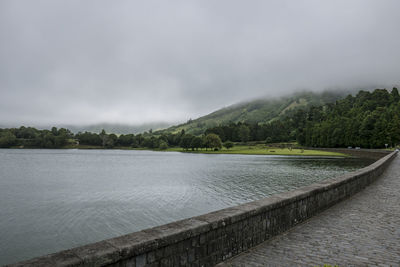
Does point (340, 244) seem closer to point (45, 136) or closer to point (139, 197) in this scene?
point (139, 197)

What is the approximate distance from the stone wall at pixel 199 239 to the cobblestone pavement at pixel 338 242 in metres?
0.28

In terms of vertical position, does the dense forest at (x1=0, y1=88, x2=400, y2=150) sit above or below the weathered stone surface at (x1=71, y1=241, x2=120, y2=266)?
above

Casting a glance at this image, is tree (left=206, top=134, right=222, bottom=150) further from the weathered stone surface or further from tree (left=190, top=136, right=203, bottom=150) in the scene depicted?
the weathered stone surface

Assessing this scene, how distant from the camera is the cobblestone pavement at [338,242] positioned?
5.20 m

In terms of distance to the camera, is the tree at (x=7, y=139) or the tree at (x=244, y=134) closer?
the tree at (x=244, y=134)

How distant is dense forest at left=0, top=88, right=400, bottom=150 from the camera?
282 feet

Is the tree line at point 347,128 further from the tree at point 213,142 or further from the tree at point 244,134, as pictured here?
the tree at point 213,142

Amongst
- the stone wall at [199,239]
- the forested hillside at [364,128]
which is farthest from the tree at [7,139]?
the stone wall at [199,239]

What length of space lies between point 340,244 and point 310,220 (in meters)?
1.93

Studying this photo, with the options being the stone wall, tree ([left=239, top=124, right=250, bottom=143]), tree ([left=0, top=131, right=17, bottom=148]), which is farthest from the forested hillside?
tree ([left=0, top=131, right=17, bottom=148])

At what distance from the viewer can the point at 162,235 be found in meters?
4.23

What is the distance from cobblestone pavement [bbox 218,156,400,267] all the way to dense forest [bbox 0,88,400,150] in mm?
86473

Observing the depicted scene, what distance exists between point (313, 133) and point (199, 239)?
123m

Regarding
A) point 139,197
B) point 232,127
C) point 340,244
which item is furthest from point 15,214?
point 232,127
